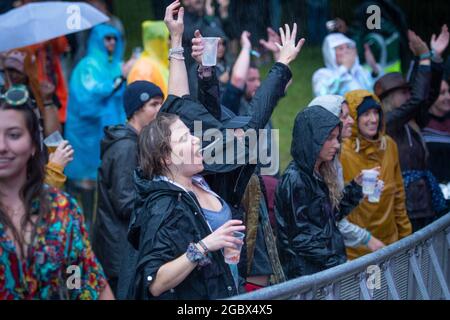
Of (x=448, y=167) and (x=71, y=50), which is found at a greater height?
(x=71, y=50)

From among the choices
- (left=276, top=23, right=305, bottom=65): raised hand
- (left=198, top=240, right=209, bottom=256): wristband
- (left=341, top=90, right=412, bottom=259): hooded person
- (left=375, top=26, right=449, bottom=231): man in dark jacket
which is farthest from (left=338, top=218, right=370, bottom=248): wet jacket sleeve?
(left=198, top=240, right=209, bottom=256): wristband

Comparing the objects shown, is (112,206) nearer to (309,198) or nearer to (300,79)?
(309,198)

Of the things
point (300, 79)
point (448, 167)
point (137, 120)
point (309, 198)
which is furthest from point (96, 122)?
point (300, 79)

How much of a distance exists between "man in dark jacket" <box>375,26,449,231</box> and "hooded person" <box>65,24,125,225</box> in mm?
2505

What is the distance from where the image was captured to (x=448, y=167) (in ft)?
24.3

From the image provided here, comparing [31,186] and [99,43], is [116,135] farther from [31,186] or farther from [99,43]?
[99,43]

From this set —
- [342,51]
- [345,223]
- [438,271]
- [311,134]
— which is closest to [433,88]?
[345,223]

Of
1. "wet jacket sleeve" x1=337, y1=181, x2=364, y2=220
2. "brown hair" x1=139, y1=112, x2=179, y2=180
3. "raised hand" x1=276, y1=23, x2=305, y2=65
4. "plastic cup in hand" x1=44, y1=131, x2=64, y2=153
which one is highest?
"raised hand" x1=276, y1=23, x2=305, y2=65

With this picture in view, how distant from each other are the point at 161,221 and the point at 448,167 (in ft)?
13.7

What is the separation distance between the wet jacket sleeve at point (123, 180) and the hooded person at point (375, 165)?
1.43m

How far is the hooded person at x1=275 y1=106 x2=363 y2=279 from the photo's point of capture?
4969 mm

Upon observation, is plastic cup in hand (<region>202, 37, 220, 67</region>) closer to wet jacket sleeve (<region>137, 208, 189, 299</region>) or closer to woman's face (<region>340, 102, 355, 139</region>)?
wet jacket sleeve (<region>137, 208, 189, 299</region>)

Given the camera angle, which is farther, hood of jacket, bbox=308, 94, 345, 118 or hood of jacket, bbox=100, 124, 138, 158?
hood of jacket, bbox=100, 124, 138, 158

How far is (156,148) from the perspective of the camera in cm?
404
